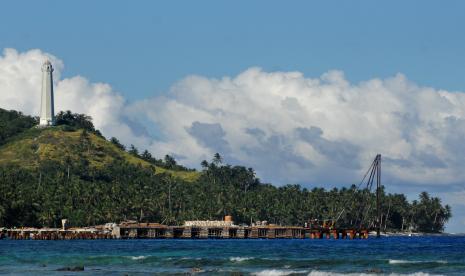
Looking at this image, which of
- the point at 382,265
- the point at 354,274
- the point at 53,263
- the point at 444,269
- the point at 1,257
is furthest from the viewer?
the point at 1,257

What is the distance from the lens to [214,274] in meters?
85.1

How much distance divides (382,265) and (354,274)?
14.7 meters

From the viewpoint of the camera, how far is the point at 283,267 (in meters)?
94.1

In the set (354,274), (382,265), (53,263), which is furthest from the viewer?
(53,263)

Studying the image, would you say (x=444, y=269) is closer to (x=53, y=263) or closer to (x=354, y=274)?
(x=354, y=274)

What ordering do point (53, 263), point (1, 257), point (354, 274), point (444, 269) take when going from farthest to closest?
point (1, 257) → point (53, 263) → point (444, 269) → point (354, 274)

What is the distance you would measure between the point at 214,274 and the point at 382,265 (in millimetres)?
20125

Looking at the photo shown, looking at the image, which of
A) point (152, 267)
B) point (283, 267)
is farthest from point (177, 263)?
point (283, 267)

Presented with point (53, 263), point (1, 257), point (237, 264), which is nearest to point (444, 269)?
point (237, 264)

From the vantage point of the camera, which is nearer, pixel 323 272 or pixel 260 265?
pixel 323 272

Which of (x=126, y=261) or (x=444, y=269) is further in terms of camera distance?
(x=126, y=261)

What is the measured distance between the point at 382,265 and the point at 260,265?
12.1m

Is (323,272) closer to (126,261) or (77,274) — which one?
(77,274)

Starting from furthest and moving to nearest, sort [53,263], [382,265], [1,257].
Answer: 1. [1,257]
2. [53,263]
3. [382,265]
